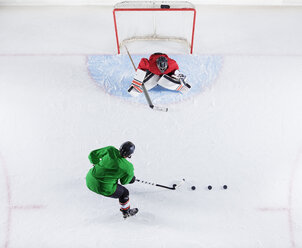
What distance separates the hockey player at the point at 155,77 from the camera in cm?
350

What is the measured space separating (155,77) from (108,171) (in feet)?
5.52

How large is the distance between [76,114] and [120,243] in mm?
1670

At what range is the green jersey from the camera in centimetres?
237

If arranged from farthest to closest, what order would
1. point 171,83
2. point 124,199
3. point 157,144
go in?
point 171,83 → point 157,144 → point 124,199

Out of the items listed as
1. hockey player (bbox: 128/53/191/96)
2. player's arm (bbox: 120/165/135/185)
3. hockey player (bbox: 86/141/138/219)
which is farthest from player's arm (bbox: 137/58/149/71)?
player's arm (bbox: 120/165/135/185)

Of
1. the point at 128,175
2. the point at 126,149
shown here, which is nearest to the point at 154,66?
the point at 126,149

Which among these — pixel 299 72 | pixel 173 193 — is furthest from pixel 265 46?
pixel 173 193

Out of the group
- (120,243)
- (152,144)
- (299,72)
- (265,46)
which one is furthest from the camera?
(265,46)

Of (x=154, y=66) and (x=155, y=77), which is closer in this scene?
(x=154, y=66)

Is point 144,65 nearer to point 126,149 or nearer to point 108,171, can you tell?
point 126,149

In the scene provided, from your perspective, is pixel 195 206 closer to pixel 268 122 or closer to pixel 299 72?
pixel 268 122

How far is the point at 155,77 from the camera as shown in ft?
11.9

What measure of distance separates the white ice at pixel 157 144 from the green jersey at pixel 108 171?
20.9 inches

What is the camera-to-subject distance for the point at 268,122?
347 centimetres
